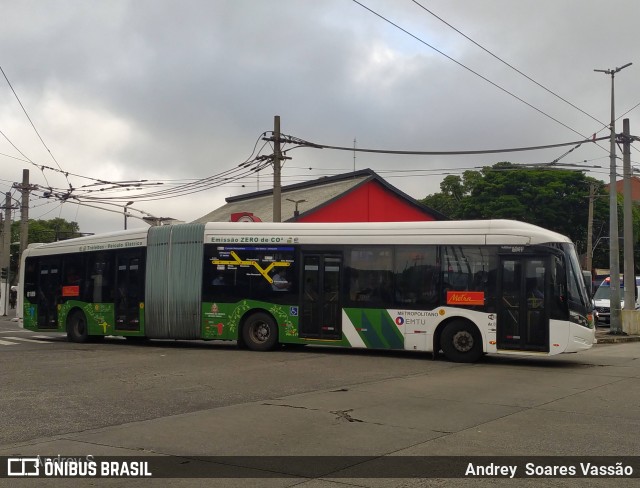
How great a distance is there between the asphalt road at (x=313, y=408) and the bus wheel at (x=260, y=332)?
137 cm

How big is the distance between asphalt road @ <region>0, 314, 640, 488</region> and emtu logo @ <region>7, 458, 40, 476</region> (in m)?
0.29

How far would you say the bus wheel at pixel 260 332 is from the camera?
1734 cm

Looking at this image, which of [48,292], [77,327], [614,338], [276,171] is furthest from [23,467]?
[614,338]

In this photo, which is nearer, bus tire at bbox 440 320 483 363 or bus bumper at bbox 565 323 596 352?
bus bumper at bbox 565 323 596 352

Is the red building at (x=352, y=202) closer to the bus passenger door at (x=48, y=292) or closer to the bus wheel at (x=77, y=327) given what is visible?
the bus passenger door at (x=48, y=292)

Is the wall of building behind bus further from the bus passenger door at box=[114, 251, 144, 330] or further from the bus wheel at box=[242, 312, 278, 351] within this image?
the bus wheel at box=[242, 312, 278, 351]

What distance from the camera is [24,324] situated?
21984 mm

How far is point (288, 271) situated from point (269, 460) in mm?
10883

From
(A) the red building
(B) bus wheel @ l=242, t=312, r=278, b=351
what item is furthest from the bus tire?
(A) the red building

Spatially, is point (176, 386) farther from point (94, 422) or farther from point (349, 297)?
point (349, 297)

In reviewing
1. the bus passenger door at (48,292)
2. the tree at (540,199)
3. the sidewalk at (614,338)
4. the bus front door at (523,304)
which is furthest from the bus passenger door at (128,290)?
the tree at (540,199)

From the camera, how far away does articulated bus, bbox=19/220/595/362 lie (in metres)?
15.1

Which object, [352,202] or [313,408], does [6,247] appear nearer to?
[352,202]

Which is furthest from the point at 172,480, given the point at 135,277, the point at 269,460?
the point at 135,277
